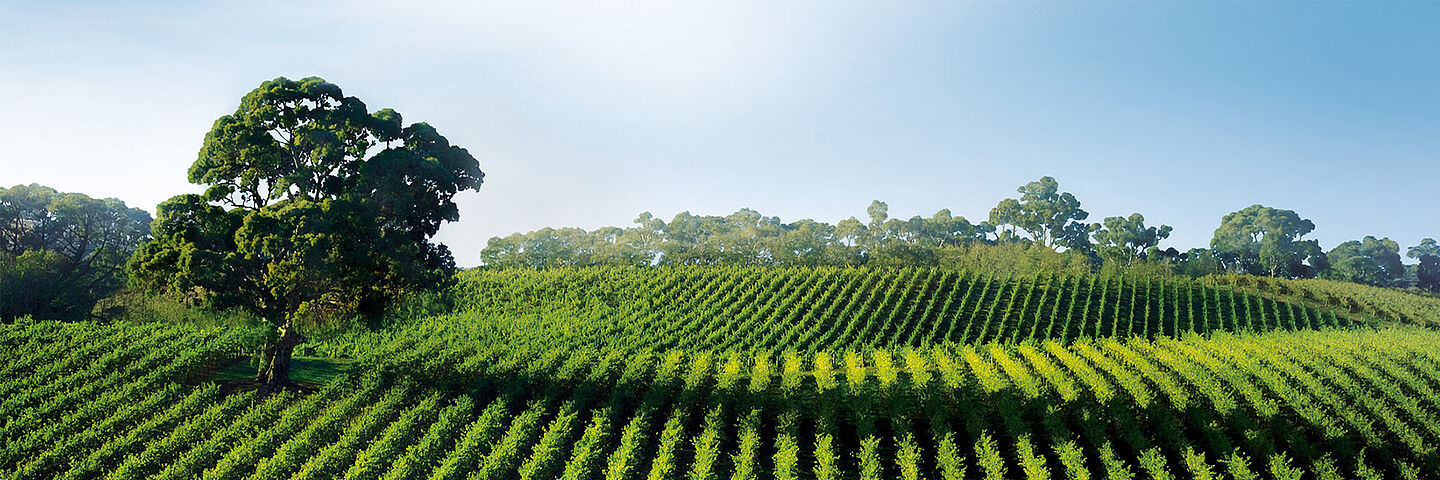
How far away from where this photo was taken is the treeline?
6084cm

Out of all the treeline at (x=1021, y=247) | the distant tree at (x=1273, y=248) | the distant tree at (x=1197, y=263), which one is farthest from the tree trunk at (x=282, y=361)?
the distant tree at (x=1273, y=248)

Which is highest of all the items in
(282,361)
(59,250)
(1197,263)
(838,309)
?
(1197,263)

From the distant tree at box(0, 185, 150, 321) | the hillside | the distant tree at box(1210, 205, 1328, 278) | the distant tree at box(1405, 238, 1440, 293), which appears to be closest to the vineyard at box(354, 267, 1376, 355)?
the hillside

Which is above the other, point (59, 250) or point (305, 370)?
point (59, 250)

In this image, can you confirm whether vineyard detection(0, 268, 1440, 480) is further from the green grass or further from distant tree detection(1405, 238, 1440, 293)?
distant tree detection(1405, 238, 1440, 293)

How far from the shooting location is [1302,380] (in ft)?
60.1

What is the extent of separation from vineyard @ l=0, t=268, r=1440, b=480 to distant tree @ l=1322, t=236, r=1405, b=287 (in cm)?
5849

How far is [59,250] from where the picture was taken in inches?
1265

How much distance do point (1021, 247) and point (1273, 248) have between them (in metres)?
31.1

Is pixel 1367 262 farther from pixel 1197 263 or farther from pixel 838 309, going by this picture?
pixel 838 309

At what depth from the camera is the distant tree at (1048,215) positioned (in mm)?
78250

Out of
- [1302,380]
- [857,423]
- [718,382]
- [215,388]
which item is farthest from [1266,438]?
[215,388]

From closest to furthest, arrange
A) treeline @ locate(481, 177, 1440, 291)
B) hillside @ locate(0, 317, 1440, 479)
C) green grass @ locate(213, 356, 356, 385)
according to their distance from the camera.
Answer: hillside @ locate(0, 317, 1440, 479), green grass @ locate(213, 356, 356, 385), treeline @ locate(481, 177, 1440, 291)

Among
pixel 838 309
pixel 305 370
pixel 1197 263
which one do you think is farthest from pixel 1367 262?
pixel 305 370
